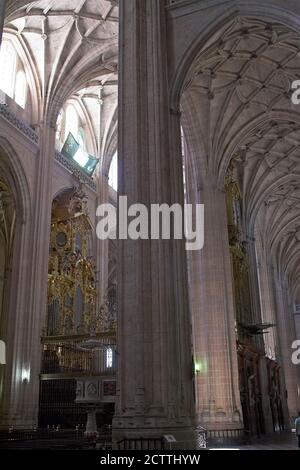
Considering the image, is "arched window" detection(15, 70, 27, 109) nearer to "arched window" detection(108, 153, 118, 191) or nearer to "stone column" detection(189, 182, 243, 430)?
"arched window" detection(108, 153, 118, 191)

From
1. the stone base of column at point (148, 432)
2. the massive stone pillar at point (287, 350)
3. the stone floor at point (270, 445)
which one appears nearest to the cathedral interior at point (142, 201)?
the stone base of column at point (148, 432)

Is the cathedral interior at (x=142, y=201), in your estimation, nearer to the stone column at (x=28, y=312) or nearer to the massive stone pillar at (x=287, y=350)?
the stone column at (x=28, y=312)

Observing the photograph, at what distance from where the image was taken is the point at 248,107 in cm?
1984

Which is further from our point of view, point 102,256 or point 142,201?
point 102,256

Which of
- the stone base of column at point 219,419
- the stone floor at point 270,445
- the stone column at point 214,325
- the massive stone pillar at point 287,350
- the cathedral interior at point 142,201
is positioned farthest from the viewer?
the massive stone pillar at point 287,350

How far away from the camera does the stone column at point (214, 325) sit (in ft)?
51.5

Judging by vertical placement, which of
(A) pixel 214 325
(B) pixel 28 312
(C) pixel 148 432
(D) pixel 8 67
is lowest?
(C) pixel 148 432

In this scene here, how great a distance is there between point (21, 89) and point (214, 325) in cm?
1299

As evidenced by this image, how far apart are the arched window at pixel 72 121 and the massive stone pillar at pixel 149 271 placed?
1239cm

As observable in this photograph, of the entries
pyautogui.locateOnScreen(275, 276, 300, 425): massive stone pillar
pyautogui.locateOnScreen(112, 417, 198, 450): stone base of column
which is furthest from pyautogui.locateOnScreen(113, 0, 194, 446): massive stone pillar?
pyautogui.locateOnScreen(275, 276, 300, 425): massive stone pillar

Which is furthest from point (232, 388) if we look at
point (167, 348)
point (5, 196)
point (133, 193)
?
point (5, 196)

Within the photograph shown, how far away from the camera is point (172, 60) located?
1262 centimetres

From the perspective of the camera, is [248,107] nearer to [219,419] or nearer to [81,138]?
[81,138]

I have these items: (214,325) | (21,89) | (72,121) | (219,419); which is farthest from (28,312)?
(72,121)
